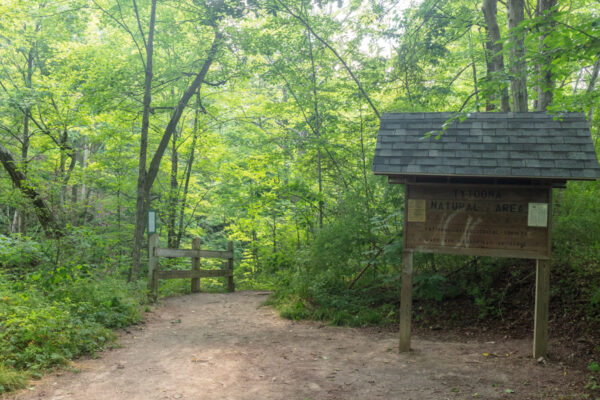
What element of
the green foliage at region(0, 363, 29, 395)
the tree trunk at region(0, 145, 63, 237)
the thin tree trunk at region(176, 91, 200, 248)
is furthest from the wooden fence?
the green foliage at region(0, 363, 29, 395)

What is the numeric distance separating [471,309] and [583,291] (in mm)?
1801

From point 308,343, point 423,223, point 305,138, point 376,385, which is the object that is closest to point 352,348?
point 308,343

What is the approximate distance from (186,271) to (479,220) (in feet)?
25.9

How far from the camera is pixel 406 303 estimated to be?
Result: 19.9 ft

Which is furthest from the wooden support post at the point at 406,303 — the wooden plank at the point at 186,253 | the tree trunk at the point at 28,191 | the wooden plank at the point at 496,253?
the tree trunk at the point at 28,191

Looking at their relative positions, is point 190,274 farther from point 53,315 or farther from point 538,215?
point 538,215

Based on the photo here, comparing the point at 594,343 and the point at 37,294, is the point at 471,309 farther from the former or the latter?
the point at 37,294

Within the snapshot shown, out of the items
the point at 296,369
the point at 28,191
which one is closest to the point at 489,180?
the point at 296,369

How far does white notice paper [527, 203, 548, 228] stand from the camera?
5.56m

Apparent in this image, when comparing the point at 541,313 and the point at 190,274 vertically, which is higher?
the point at 541,313

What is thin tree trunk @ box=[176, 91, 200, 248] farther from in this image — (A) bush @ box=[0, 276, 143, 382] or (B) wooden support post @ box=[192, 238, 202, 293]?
(A) bush @ box=[0, 276, 143, 382]

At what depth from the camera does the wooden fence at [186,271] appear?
9.56m

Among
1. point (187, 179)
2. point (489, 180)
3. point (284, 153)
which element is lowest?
point (489, 180)

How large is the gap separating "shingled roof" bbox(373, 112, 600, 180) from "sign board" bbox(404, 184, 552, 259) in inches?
15.6
